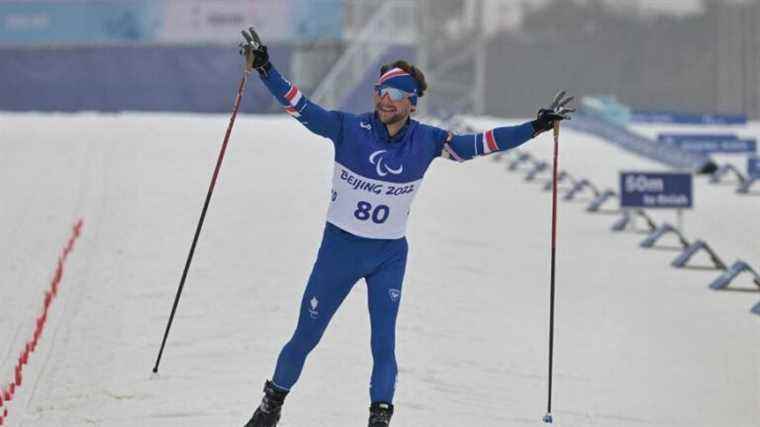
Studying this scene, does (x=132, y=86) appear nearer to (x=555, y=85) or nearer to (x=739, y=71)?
(x=739, y=71)

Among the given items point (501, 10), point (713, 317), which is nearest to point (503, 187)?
point (713, 317)

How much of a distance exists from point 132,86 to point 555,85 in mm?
29630

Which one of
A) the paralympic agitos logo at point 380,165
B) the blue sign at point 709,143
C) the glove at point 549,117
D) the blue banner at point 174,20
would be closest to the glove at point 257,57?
the paralympic agitos logo at point 380,165

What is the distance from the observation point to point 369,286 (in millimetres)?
7875

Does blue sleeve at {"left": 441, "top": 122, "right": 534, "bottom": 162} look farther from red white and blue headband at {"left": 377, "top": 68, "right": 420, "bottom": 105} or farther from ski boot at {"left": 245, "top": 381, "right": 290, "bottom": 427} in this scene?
ski boot at {"left": 245, "top": 381, "right": 290, "bottom": 427}

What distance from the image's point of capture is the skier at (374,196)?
Answer: 775 centimetres

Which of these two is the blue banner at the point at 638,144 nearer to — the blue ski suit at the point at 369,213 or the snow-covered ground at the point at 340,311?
the snow-covered ground at the point at 340,311

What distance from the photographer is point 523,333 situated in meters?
12.7

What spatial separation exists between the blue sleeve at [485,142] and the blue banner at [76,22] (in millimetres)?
29993

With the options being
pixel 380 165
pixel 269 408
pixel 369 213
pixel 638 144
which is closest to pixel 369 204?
pixel 369 213

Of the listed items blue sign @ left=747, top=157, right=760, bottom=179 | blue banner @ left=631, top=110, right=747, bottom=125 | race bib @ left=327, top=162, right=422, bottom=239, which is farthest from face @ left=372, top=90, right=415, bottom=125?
blue banner @ left=631, top=110, right=747, bottom=125

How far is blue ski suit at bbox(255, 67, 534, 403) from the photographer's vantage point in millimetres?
7750

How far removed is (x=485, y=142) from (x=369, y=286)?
871mm

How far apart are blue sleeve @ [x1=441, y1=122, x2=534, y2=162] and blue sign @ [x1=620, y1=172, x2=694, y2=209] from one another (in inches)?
475
